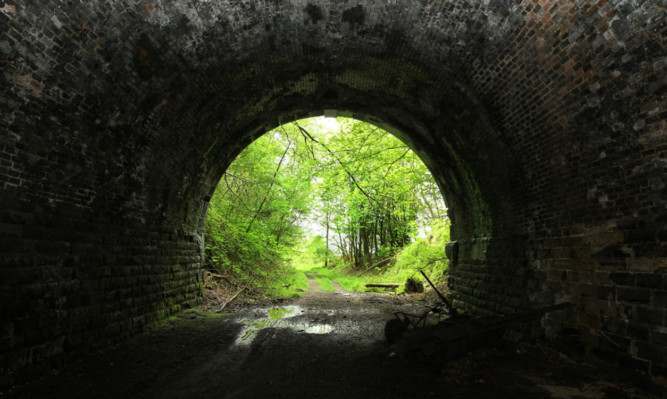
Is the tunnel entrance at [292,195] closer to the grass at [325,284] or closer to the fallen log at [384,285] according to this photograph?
Answer: the fallen log at [384,285]

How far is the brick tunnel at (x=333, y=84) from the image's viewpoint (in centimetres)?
428

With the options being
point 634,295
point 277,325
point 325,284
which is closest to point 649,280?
point 634,295

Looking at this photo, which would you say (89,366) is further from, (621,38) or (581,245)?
(621,38)

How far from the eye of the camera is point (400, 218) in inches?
841

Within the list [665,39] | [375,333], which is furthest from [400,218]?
[665,39]

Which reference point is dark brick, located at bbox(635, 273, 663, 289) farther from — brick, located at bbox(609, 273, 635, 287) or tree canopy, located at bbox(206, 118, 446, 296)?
tree canopy, located at bbox(206, 118, 446, 296)

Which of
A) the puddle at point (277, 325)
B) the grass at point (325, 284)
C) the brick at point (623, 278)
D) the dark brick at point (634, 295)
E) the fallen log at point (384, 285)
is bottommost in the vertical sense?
the grass at point (325, 284)

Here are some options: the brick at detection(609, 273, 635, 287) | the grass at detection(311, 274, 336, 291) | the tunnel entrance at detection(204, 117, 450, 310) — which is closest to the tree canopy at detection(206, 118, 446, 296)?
the tunnel entrance at detection(204, 117, 450, 310)

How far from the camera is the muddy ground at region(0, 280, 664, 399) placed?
4.01 meters

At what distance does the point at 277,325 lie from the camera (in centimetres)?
768

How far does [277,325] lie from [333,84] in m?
6.20

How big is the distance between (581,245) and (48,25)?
26.4 ft

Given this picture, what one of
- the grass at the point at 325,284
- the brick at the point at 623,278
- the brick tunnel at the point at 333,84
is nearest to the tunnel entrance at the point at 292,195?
the grass at the point at 325,284

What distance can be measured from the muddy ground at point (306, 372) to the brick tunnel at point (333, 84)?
46 centimetres
